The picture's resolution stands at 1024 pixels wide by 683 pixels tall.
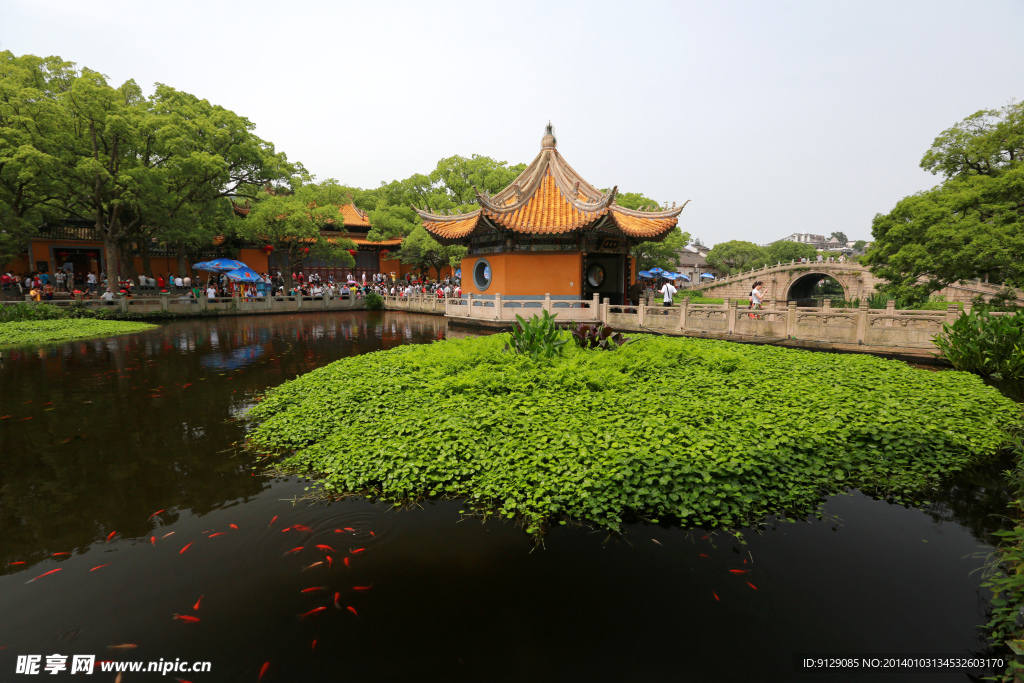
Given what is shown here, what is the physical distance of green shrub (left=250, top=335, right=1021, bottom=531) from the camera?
4258 millimetres

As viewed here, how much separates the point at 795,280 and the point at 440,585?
46.2 meters

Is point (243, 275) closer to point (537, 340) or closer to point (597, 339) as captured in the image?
point (537, 340)

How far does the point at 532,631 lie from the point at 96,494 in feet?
14.4

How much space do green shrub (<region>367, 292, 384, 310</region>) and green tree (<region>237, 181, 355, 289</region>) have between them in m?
3.67

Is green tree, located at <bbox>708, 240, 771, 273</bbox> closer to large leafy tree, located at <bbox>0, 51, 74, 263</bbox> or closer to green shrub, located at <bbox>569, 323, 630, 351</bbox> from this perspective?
green shrub, located at <bbox>569, 323, 630, 351</bbox>

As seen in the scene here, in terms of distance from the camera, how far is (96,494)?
14.7 feet

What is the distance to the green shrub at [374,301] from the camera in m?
27.5

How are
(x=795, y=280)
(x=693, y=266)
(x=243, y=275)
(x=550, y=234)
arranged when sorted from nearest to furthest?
(x=550, y=234) < (x=243, y=275) < (x=795, y=280) < (x=693, y=266)

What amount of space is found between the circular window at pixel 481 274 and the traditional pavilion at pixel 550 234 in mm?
42

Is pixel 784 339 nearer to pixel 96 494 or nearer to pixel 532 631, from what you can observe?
pixel 532 631

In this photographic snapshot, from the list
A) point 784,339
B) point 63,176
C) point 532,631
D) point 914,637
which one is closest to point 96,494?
point 532,631

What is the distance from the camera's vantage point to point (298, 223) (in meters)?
25.0

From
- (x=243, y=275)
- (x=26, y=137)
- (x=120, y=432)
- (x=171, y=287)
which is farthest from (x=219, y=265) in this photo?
(x=120, y=432)

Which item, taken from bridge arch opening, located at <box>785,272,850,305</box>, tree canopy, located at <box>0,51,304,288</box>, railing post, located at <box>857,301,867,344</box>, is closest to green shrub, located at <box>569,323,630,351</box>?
railing post, located at <box>857,301,867,344</box>
